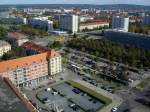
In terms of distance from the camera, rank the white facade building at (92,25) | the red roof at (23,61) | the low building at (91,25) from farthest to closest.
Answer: the low building at (91,25)
the white facade building at (92,25)
the red roof at (23,61)

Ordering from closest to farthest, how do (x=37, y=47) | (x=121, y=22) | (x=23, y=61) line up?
(x=23, y=61)
(x=37, y=47)
(x=121, y=22)

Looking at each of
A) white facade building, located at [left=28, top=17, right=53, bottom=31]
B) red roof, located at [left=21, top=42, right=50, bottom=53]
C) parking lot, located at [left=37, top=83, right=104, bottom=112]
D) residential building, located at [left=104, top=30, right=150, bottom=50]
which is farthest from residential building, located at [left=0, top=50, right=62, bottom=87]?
white facade building, located at [left=28, top=17, right=53, bottom=31]

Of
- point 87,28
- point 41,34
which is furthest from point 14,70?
point 87,28

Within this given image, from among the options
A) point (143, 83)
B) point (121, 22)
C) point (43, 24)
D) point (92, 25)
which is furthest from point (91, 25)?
point (143, 83)

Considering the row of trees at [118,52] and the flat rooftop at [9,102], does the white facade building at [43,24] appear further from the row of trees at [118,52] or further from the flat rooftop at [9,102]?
the flat rooftop at [9,102]

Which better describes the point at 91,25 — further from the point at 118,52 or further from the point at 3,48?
the point at 3,48

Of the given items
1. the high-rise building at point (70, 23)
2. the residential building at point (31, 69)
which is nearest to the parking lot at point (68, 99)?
the residential building at point (31, 69)

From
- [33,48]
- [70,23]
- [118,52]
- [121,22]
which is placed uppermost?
[121,22]
